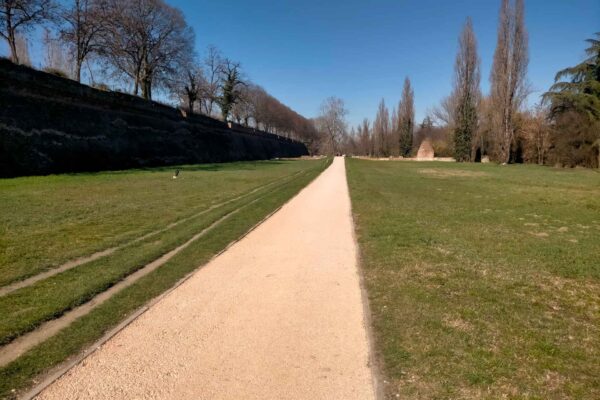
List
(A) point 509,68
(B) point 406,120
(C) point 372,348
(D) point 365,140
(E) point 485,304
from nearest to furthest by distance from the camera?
1. (C) point 372,348
2. (E) point 485,304
3. (A) point 509,68
4. (B) point 406,120
5. (D) point 365,140

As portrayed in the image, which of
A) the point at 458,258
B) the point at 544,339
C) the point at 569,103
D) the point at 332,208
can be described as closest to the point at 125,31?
the point at 332,208

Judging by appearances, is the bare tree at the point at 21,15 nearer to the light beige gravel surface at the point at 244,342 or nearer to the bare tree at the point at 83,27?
the bare tree at the point at 83,27

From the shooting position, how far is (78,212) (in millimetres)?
9500

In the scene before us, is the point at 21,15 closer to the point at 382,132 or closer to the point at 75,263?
the point at 75,263

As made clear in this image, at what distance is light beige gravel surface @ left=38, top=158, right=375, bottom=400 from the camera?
2832mm

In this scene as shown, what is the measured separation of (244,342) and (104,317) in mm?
1663

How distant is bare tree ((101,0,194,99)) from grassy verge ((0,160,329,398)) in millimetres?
29667

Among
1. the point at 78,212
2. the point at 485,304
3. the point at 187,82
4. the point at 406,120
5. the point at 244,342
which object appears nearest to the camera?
the point at 244,342

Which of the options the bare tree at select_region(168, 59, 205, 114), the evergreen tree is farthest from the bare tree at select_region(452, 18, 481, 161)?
the bare tree at select_region(168, 59, 205, 114)

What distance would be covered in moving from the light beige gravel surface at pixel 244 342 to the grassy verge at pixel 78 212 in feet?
8.77

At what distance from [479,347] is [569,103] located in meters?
42.1

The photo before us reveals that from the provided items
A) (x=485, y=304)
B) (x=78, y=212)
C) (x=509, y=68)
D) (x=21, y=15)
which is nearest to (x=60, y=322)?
(x=485, y=304)

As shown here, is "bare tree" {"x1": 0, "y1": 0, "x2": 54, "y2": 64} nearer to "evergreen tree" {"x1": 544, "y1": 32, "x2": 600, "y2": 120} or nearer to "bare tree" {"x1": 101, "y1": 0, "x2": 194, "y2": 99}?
"bare tree" {"x1": 101, "y1": 0, "x2": 194, "y2": 99}

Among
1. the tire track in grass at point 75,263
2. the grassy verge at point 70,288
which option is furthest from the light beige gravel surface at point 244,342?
the tire track in grass at point 75,263
